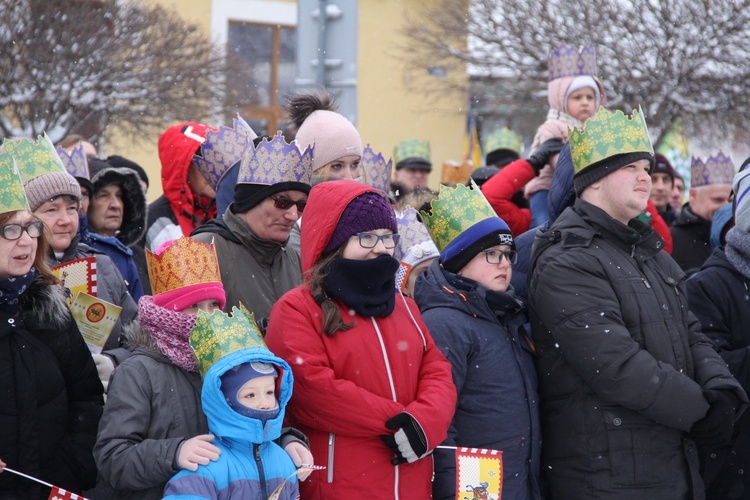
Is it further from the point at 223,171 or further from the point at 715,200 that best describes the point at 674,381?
the point at 715,200

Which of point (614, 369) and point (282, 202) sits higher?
point (282, 202)

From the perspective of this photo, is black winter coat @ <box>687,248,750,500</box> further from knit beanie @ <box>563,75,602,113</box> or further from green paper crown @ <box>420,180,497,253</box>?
knit beanie @ <box>563,75,602,113</box>

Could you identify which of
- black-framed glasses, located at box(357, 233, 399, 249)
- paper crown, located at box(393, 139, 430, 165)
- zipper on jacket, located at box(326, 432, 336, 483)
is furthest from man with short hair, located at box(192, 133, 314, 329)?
paper crown, located at box(393, 139, 430, 165)

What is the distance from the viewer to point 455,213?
4.62 m

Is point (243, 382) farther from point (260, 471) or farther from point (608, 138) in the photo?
point (608, 138)

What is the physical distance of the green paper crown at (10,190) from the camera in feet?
12.5

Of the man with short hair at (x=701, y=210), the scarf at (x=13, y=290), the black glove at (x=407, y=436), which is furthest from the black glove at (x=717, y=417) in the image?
the man with short hair at (x=701, y=210)

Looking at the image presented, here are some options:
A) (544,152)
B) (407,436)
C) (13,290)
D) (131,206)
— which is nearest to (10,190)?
(13,290)

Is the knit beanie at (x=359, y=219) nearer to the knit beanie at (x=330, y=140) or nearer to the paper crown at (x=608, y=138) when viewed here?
the paper crown at (x=608, y=138)

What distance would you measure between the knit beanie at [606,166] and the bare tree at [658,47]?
27.5ft

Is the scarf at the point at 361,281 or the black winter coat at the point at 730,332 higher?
the scarf at the point at 361,281

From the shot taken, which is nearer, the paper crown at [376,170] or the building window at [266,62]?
the paper crown at [376,170]

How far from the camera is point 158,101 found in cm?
1210

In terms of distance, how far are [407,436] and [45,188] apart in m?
2.02
